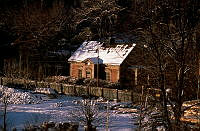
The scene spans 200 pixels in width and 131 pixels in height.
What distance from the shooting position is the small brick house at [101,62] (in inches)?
1497

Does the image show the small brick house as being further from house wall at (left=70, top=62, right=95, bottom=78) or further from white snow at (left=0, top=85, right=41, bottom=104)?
white snow at (left=0, top=85, right=41, bottom=104)

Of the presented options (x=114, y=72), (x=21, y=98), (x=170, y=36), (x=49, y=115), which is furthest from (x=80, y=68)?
(x=170, y=36)

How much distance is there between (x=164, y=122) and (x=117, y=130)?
1166 cm

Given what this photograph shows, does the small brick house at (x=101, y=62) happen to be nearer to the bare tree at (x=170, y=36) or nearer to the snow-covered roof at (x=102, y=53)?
the snow-covered roof at (x=102, y=53)

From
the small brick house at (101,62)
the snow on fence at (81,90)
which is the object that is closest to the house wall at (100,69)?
the small brick house at (101,62)

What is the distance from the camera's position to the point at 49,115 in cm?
2455

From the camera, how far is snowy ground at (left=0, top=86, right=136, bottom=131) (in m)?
21.5

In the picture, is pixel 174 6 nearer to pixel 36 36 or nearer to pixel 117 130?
pixel 117 130

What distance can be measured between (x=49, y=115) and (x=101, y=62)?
16.6 metres

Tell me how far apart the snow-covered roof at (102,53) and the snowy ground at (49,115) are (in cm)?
1021

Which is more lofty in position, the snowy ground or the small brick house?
the small brick house

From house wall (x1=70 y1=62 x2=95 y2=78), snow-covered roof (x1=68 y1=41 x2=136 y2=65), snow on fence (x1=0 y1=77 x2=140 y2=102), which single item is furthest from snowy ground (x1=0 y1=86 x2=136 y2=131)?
house wall (x1=70 y1=62 x2=95 y2=78)

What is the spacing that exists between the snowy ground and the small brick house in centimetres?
999

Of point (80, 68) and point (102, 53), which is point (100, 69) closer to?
point (102, 53)
